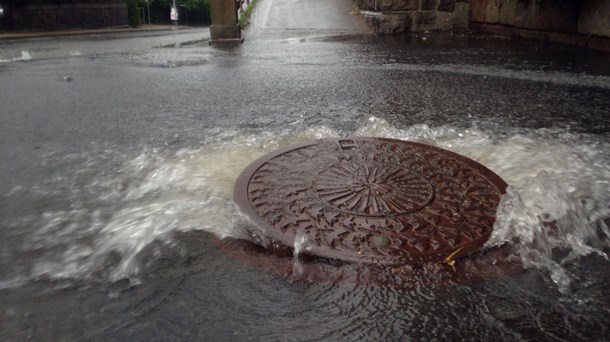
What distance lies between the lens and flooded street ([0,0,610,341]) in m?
1.63

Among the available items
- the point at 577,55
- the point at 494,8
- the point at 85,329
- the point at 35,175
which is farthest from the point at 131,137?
the point at 494,8

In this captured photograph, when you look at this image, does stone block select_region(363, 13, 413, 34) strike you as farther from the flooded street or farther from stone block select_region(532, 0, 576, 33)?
the flooded street

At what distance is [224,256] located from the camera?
2029mm

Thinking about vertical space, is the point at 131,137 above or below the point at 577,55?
below

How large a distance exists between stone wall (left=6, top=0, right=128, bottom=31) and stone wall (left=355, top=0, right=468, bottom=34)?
48.0 ft

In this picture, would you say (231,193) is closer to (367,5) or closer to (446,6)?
(446,6)

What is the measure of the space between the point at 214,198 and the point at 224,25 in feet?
27.2

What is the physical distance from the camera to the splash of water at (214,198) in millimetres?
2049

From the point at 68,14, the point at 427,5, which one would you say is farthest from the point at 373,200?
the point at 68,14

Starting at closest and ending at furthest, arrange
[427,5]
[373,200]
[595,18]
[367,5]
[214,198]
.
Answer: [373,200] < [214,198] < [595,18] < [427,5] < [367,5]

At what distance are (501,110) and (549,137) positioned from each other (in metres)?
0.84

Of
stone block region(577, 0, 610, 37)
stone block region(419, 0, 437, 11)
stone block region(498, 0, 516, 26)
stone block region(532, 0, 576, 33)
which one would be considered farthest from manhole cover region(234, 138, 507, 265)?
stone block region(419, 0, 437, 11)

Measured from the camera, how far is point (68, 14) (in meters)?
19.5

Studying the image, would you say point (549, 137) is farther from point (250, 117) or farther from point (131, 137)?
point (131, 137)
